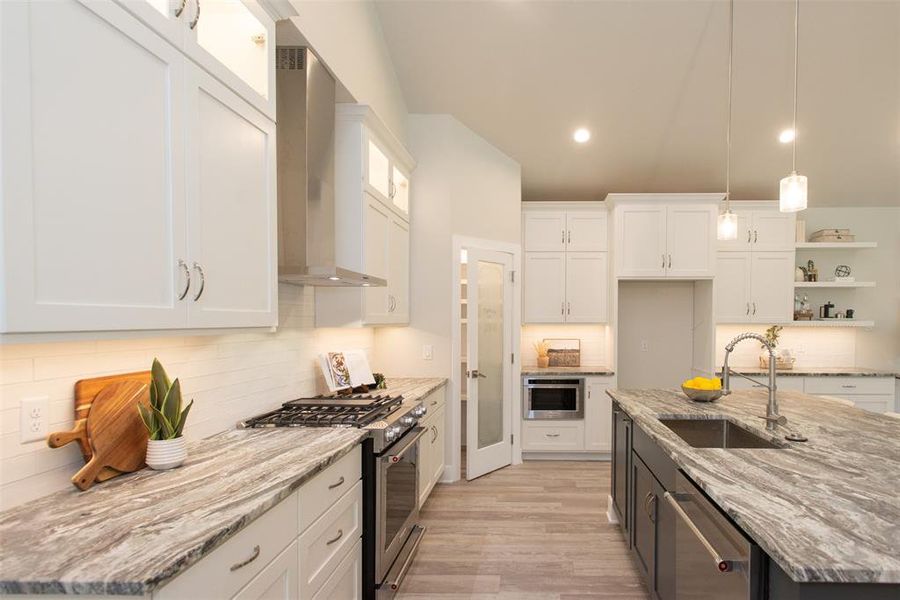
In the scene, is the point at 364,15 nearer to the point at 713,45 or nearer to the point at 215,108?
the point at 215,108

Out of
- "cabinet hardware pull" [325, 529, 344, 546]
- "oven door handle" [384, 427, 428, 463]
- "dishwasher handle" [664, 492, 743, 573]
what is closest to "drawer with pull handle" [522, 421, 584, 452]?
"oven door handle" [384, 427, 428, 463]

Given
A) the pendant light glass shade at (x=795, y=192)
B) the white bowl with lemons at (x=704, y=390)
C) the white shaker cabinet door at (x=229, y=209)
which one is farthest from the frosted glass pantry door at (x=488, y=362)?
the white shaker cabinet door at (x=229, y=209)

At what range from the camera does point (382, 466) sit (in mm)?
2264

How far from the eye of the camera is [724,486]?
1470 millimetres

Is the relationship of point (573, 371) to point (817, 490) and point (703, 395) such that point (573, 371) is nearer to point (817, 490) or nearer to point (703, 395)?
point (703, 395)

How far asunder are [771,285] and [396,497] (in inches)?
178

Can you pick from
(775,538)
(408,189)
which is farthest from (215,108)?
(408,189)

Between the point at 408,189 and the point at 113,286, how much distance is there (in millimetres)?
3207

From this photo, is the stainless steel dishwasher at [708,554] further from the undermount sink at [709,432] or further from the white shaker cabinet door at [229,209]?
the white shaker cabinet door at [229,209]

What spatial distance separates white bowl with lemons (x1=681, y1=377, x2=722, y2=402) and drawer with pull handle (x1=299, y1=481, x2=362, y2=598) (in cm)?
201

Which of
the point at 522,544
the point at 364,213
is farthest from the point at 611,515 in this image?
the point at 364,213

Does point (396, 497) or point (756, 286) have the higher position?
point (756, 286)

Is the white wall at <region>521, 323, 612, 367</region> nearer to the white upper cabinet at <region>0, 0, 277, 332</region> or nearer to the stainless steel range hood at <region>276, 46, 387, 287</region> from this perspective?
the stainless steel range hood at <region>276, 46, 387, 287</region>

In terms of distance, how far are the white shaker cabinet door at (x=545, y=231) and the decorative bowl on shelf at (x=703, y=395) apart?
8.07ft
